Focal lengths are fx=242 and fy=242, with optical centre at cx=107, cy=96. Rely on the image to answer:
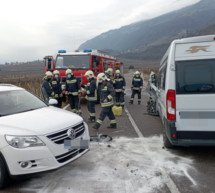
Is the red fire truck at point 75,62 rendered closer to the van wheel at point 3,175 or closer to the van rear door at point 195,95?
the van rear door at point 195,95

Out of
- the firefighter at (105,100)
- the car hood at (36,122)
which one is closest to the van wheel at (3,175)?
the car hood at (36,122)

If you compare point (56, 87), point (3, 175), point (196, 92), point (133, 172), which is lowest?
point (133, 172)

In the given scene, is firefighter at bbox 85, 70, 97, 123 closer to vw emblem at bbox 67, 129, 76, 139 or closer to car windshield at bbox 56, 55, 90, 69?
vw emblem at bbox 67, 129, 76, 139

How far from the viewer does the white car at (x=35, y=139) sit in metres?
3.51

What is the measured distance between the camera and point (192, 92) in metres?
4.42

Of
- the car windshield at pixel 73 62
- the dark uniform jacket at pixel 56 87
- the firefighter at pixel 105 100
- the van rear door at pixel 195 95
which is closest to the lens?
the van rear door at pixel 195 95

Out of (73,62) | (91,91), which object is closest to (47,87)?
(91,91)

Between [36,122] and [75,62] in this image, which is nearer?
[36,122]

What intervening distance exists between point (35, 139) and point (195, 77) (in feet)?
9.73

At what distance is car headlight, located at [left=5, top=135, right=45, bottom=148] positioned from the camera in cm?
351

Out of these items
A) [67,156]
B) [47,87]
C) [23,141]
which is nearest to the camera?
[23,141]

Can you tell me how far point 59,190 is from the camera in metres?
3.68

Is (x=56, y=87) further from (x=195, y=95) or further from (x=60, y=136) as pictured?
(x=195, y=95)

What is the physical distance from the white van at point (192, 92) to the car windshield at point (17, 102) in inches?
108
